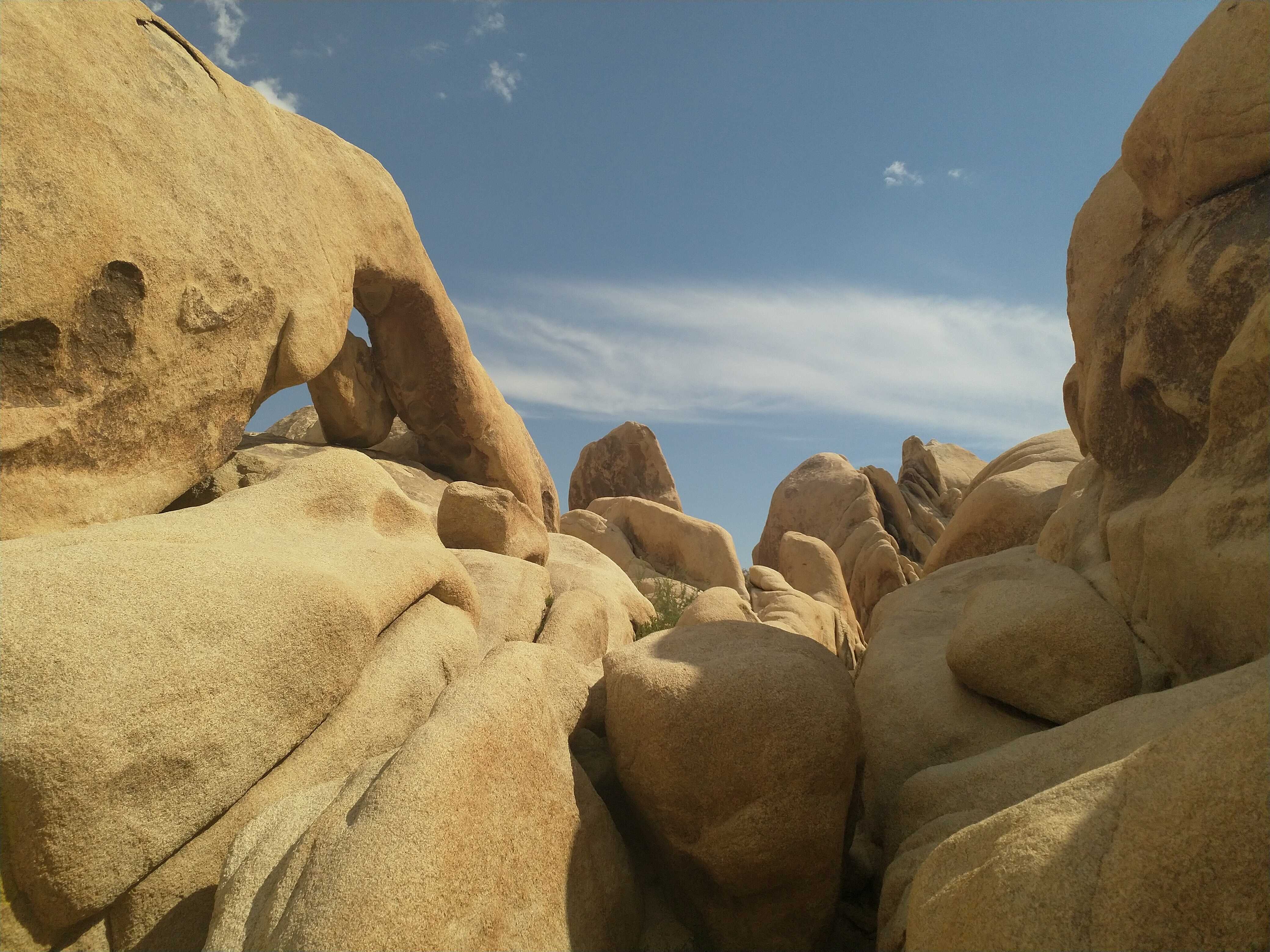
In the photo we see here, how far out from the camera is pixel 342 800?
2852 mm

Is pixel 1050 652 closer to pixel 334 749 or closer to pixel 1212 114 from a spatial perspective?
pixel 1212 114

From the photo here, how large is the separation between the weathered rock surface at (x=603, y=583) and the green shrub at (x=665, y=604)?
0.08 m

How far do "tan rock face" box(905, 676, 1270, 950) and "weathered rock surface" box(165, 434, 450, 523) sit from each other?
3.99 meters

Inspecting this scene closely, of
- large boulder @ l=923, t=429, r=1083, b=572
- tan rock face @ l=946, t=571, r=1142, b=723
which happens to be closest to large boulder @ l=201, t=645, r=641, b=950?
tan rock face @ l=946, t=571, r=1142, b=723

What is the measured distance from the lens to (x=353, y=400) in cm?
877

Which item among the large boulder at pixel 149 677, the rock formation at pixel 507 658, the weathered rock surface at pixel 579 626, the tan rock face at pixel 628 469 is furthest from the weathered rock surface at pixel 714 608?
the tan rock face at pixel 628 469

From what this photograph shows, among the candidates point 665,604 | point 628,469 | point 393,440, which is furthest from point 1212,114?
point 628,469

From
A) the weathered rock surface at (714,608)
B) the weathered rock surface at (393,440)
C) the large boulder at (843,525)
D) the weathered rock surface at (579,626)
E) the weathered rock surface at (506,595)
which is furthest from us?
the large boulder at (843,525)

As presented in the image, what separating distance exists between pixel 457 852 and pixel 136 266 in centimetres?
371

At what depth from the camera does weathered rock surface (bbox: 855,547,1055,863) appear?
4414 mm

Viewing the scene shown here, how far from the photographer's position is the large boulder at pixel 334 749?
3012mm

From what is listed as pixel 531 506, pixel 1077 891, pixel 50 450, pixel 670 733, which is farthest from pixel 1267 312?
pixel 531 506

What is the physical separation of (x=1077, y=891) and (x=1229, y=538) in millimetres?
2225

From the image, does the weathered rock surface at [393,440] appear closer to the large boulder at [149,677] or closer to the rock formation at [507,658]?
the rock formation at [507,658]
